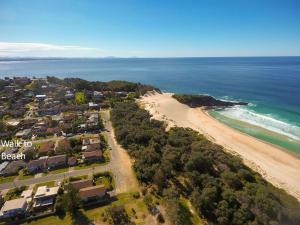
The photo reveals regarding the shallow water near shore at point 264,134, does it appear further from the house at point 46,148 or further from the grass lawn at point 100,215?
the house at point 46,148

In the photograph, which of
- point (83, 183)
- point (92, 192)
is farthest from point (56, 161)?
point (92, 192)

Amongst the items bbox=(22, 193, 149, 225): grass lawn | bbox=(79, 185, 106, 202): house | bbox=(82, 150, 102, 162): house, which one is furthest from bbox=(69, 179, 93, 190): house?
bbox=(82, 150, 102, 162): house

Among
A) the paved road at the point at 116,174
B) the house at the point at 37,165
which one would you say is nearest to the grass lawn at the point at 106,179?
the paved road at the point at 116,174

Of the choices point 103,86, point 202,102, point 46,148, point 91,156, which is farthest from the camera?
point 103,86

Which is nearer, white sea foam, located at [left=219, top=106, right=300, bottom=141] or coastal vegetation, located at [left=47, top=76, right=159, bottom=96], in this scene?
white sea foam, located at [left=219, top=106, right=300, bottom=141]

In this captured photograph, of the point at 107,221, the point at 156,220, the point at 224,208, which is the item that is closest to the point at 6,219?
the point at 107,221

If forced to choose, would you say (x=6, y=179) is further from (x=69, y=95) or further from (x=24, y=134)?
(x=69, y=95)

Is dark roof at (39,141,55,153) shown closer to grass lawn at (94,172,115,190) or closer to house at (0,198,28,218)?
grass lawn at (94,172,115,190)
